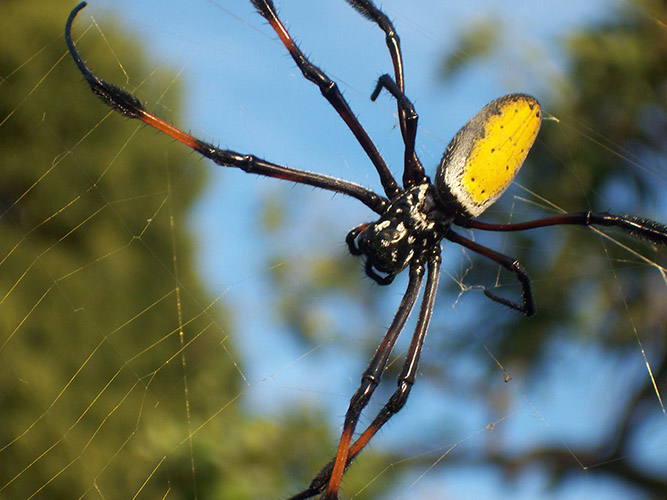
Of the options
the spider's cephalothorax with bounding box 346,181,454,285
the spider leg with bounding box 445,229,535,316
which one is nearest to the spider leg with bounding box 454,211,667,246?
the spider leg with bounding box 445,229,535,316

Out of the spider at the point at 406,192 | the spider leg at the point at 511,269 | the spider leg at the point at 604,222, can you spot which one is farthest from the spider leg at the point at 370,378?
the spider leg at the point at 604,222

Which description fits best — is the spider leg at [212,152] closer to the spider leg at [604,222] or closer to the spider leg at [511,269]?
the spider leg at [511,269]

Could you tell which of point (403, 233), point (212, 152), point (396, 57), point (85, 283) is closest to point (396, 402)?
point (403, 233)

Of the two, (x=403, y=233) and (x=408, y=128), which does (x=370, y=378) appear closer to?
(x=403, y=233)

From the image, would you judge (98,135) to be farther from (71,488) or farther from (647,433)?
(647,433)

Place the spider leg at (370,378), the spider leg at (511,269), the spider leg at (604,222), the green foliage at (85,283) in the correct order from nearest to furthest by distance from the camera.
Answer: the spider leg at (370,378) → the spider leg at (604,222) → the spider leg at (511,269) → the green foliage at (85,283)

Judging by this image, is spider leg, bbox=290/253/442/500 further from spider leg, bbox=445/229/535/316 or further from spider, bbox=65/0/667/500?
spider leg, bbox=445/229/535/316
